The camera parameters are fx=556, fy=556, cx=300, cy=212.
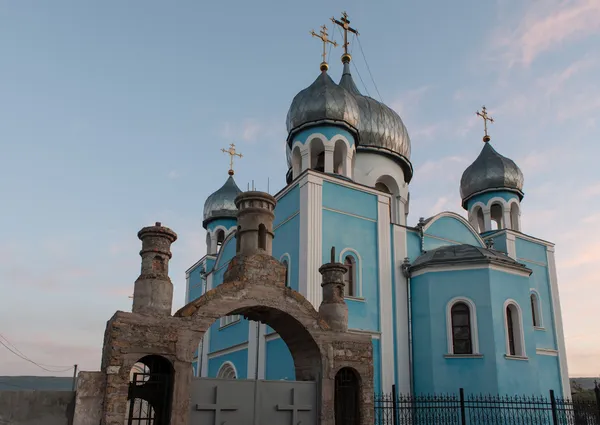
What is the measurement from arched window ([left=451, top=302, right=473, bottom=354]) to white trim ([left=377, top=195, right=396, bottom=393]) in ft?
5.28

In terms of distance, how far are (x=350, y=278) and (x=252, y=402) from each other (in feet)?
25.8

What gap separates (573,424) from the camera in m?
11.2

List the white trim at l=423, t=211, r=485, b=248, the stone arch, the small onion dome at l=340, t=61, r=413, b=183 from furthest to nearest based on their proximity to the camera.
Result: 1. the small onion dome at l=340, t=61, r=413, b=183
2. the white trim at l=423, t=211, r=485, b=248
3. the stone arch

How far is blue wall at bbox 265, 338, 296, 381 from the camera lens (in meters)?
13.9

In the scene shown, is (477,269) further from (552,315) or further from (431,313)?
(552,315)

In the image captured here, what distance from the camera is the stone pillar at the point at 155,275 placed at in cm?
692

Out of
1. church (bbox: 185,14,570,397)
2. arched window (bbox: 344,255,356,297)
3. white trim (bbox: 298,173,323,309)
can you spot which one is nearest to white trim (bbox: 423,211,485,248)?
church (bbox: 185,14,570,397)

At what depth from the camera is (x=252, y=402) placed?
23.8 feet

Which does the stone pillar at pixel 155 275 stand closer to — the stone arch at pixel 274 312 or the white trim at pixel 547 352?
the stone arch at pixel 274 312

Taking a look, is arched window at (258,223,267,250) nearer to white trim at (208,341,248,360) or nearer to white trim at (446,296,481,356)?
white trim at (446,296,481,356)

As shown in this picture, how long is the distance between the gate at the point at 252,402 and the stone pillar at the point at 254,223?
1820 millimetres

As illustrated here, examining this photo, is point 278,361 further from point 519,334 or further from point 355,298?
point 519,334

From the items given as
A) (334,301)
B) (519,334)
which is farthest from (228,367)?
(334,301)

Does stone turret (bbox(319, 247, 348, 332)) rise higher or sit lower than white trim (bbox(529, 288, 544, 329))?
lower
